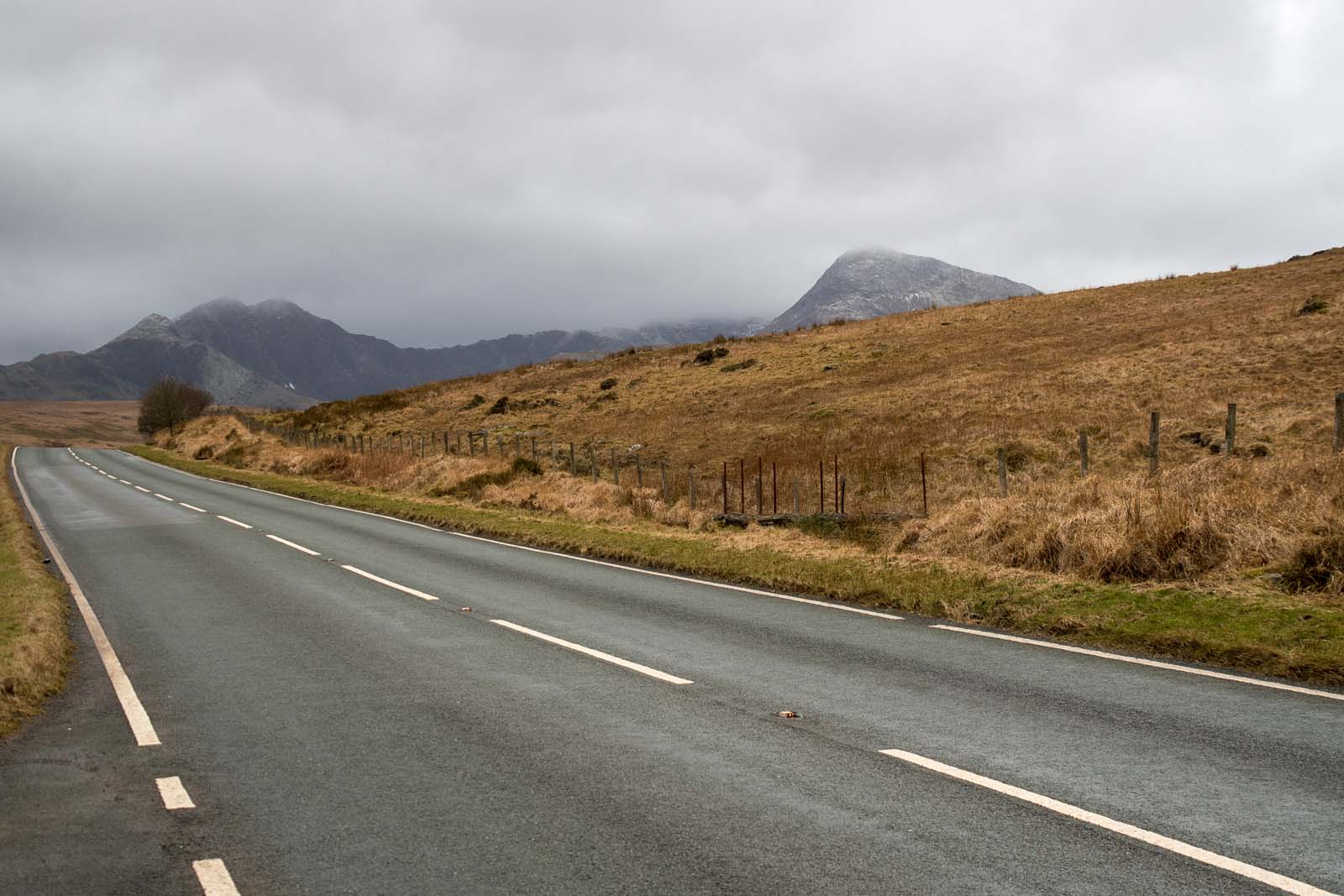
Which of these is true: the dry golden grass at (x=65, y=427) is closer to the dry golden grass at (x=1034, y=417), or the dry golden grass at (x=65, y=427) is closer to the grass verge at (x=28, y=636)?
the dry golden grass at (x=1034, y=417)

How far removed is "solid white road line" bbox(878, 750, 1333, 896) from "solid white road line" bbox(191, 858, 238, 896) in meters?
3.82

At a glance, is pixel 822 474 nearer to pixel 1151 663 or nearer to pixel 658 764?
pixel 1151 663

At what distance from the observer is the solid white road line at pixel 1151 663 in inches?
286

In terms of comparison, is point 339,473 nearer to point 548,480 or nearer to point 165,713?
point 548,480

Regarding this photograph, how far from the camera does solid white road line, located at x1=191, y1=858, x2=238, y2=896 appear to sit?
167 inches

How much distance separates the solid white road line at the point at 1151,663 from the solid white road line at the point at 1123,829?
3.50 metres

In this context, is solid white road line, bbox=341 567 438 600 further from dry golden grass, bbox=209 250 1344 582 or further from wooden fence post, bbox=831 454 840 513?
wooden fence post, bbox=831 454 840 513

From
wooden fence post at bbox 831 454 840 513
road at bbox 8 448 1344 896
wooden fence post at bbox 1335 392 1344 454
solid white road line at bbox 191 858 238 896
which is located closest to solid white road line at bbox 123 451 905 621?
Answer: road at bbox 8 448 1344 896

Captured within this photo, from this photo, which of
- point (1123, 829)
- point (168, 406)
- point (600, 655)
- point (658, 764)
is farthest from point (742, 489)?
point (168, 406)

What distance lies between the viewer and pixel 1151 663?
831cm

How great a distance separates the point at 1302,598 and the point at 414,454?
34287 mm

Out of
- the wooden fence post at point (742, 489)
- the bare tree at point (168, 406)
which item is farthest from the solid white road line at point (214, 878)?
the bare tree at point (168, 406)

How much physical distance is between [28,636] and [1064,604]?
434 inches

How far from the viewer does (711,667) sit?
8430 millimetres
